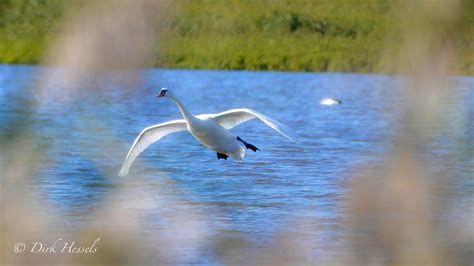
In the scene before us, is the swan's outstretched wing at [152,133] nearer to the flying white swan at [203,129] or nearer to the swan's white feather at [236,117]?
the flying white swan at [203,129]

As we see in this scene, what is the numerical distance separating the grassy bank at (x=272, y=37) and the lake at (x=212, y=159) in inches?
272

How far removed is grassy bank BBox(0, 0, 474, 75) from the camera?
3469 centimetres

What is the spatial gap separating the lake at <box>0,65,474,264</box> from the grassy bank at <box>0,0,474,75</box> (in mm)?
6918

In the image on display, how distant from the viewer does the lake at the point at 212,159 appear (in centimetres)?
498

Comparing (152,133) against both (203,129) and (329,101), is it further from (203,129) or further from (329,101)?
(329,101)

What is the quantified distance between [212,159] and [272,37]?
23.6m

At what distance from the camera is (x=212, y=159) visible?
14883 millimetres

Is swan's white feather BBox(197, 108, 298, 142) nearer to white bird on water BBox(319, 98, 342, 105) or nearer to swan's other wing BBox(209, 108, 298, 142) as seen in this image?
swan's other wing BBox(209, 108, 298, 142)

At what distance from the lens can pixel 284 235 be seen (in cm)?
546

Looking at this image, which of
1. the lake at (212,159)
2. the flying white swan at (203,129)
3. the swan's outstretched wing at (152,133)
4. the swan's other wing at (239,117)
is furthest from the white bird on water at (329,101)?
the swan's outstretched wing at (152,133)

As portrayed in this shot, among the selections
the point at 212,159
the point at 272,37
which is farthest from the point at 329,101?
the point at 272,37

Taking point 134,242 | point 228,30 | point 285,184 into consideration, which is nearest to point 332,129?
point 285,184

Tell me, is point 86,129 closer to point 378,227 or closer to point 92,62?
point 92,62

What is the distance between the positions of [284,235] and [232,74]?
28.1 metres
